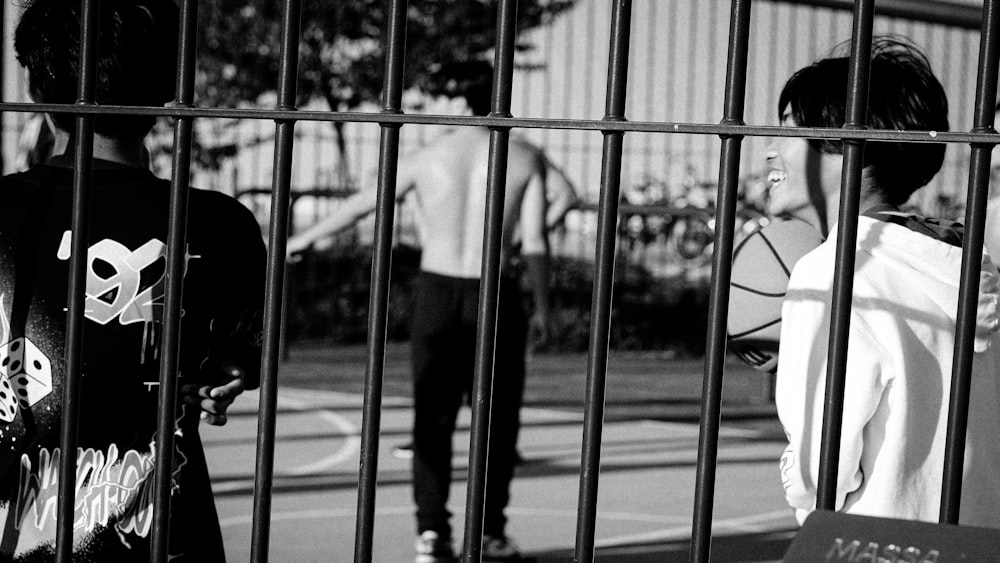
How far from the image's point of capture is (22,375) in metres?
2.29

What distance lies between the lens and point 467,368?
512 cm

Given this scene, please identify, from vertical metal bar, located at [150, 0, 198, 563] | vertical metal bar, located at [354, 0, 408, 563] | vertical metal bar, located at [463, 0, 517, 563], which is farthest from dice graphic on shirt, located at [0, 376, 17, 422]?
vertical metal bar, located at [463, 0, 517, 563]

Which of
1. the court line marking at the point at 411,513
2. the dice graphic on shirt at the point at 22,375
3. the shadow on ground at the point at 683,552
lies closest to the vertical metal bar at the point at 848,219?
the dice graphic on shirt at the point at 22,375

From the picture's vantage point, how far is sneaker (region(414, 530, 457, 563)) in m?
4.77

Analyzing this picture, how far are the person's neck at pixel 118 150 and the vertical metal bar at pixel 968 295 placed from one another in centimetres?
155

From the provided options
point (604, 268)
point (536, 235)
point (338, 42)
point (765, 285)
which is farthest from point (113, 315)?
point (338, 42)

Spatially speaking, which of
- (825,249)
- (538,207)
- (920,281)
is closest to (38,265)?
(825,249)

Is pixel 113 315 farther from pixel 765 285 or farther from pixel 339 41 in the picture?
pixel 339 41

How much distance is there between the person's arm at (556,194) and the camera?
18.4 feet

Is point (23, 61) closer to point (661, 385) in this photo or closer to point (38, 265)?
point (38, 265)

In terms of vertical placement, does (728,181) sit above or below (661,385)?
above

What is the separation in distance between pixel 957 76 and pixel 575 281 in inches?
197

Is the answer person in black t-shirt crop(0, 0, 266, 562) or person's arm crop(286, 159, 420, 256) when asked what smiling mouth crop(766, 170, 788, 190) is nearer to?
person in black t-shirt crop(0, 0, 266, 562)

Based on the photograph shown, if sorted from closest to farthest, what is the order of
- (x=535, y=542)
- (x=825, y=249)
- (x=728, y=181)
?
1. (x=728, y=181)
2. (x=825, y=249)
3. (x=535, y=542)
